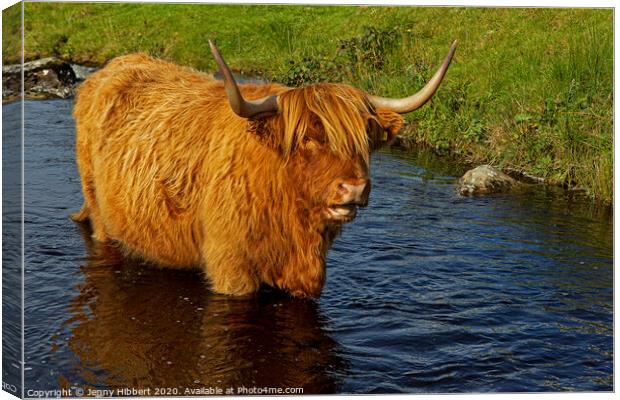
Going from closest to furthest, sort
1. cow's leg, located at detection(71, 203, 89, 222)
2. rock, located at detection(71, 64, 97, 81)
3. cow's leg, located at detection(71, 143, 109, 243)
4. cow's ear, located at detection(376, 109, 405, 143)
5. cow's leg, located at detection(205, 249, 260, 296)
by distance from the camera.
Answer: cow's ear, located at detection(376, 109, 405, 143) < cow's leg, located at detection(205, 249, 260, 296) < cow's leg, located at detection(71, 143, 109, 243) < cow's leg, located at detection(71, 203, 89, 222) < rock, located at detection(71, 64, 97, 81)

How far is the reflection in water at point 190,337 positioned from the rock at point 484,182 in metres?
3.38

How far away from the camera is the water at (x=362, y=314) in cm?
467

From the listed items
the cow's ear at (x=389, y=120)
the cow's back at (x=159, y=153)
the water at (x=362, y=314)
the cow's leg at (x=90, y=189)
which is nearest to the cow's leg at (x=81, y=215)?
the water at (x=362, y=314)

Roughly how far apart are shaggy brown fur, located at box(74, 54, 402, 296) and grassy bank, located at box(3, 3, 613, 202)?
638 mm

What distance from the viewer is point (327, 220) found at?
16.4 feet

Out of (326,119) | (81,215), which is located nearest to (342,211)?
(326,119)

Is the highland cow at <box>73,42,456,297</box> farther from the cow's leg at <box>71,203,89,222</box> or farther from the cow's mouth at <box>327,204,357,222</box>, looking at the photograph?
the cow's leg at <box>71,203,89,222</box>

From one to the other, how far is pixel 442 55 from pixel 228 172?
4749 mm

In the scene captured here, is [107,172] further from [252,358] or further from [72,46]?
[72,46]

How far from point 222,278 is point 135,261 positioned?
1.27 meters

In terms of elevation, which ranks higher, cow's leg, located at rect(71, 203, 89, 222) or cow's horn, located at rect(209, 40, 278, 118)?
Answer: cow's horn, located at rect(209, 40, 278, 118)

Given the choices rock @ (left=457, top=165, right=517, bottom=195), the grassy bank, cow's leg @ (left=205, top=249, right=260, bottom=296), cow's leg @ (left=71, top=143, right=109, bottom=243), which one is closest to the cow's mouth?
cow's leg @ (left=205, top=249, right=260, bottom=296)

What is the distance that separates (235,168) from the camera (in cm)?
509

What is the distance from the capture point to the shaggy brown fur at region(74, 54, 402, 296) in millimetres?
4727
